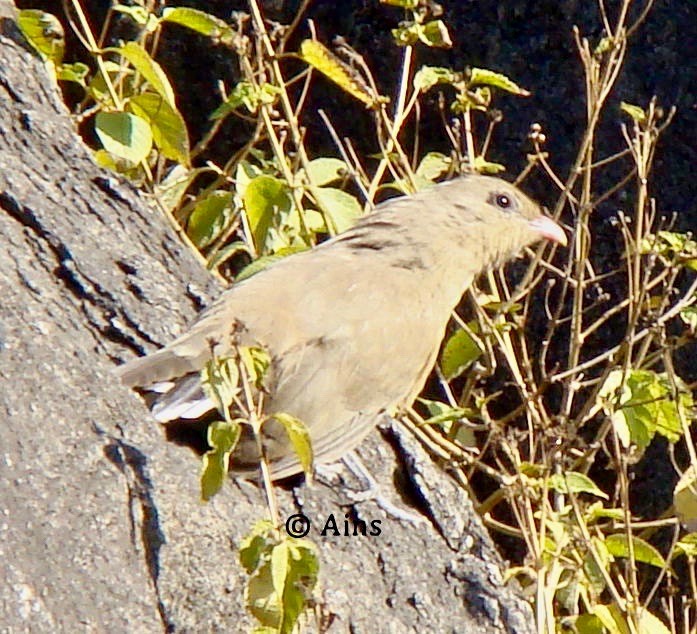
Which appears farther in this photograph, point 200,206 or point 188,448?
point 200,206

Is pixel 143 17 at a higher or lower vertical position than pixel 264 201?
higher

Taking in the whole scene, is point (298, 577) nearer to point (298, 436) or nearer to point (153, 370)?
point (298, 436)

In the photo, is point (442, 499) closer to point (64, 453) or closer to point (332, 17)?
point (64, 453)

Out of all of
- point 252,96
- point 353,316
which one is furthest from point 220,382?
point 252,96

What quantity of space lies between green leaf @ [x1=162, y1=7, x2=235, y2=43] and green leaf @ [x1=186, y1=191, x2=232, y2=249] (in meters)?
0.68

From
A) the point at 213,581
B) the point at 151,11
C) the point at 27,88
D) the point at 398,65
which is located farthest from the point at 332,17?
the point at 213,581

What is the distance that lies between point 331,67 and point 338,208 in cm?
52

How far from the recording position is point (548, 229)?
656cm

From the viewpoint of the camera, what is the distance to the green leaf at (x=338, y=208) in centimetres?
655

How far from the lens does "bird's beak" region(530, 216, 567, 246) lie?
6516 mm

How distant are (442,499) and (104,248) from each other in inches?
54.4

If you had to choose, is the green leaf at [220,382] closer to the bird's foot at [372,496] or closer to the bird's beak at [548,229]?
the bird's foot at [372,496]

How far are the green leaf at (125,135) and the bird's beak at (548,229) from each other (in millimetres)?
1474

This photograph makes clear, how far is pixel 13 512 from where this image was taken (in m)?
4.37
